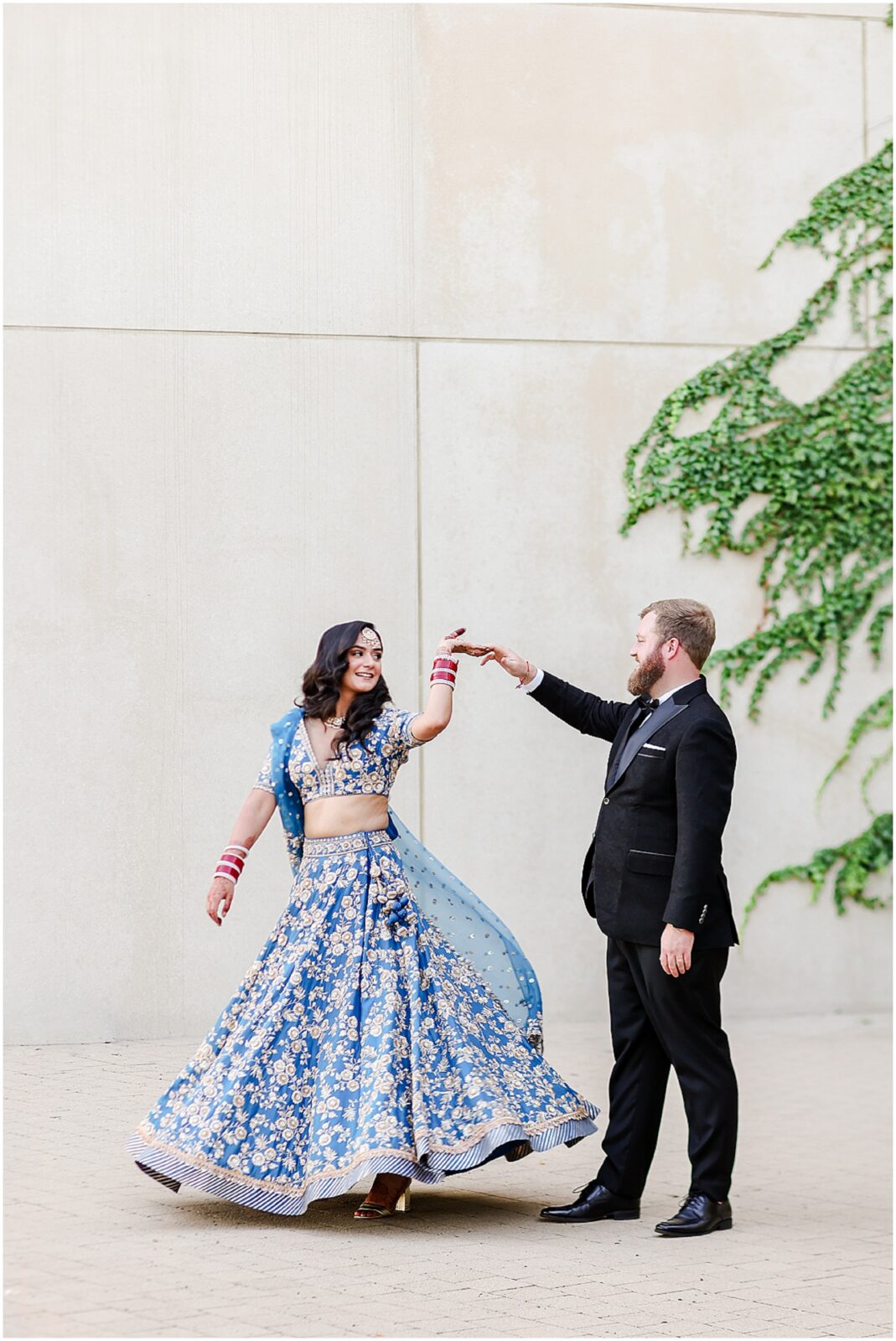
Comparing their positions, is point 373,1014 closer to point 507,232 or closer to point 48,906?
point 48,906

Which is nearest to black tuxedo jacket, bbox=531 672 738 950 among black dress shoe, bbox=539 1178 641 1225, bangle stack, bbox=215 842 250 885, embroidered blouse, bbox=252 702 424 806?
embroidered blouse, bbox=252 702 424 806

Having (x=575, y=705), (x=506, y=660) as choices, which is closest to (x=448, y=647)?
(x=506, y=660)

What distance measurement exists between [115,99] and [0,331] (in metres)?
1.27

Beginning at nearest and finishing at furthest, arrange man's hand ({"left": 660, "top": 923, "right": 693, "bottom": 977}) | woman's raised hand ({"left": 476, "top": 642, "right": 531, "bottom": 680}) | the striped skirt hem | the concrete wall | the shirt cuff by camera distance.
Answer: the striped skirt hem, man's hand ({"left": 660, "top": 923, "right": 693, "bottom": 977}), woman's raised hand ({"left": 476, "top": 642, "right": 531, "bottom": 680}), the shirt cuff, the concrete wall

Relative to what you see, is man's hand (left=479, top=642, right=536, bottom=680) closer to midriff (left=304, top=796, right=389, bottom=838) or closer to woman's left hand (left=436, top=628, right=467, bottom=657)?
woman's left hand (left=436, top=628, right=467, bottom=657)

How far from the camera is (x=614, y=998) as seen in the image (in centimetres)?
486

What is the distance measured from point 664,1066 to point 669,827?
0.72 m

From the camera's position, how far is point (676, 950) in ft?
14.9

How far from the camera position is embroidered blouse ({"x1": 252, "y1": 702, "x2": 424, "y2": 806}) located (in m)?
4.87

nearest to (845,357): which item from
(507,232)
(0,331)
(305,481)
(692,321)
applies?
(692,321)

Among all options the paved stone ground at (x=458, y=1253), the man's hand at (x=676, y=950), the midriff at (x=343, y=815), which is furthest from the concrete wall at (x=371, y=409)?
the man's hand at (x=676, y=950)

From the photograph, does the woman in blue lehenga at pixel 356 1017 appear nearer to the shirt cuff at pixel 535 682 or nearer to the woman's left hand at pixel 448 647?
the woman's left hand at pixel 448 647

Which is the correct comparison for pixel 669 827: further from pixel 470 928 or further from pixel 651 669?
pixel 470 928

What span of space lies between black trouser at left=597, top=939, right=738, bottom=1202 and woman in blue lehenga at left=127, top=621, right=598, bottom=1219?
5.7 inches
